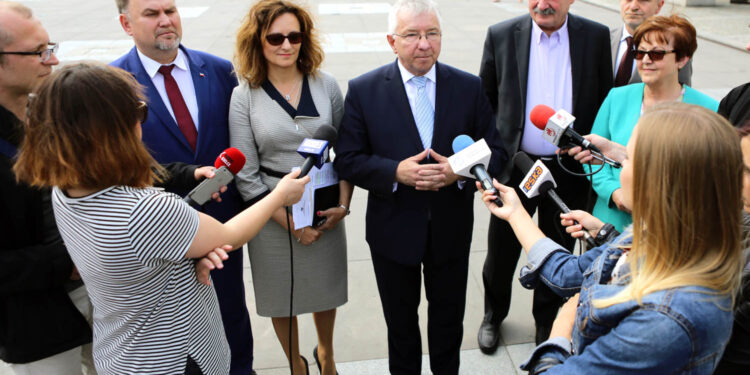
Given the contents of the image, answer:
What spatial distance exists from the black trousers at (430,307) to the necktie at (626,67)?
4.86ft

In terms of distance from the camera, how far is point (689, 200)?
124 cm

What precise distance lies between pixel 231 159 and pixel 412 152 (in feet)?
2.77

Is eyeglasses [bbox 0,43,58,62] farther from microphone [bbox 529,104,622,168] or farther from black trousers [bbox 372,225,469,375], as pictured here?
microphone [bbox 529,104,622,168]

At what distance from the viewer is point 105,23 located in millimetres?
14109

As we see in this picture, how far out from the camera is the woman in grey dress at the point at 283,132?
2.71 metres

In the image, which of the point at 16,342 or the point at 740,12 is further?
the point at 740,12

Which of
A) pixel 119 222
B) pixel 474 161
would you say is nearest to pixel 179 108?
pixel 119 222

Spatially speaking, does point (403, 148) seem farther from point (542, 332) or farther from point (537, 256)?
point (542, 332)

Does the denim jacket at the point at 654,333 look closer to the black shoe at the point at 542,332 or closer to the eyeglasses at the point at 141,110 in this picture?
the eyeglasses at the point at 141,110

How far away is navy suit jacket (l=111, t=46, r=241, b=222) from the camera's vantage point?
2.68 m

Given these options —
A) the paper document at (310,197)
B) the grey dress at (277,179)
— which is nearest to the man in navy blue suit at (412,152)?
the paper document at (310,197)

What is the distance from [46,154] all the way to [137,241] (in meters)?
0.36

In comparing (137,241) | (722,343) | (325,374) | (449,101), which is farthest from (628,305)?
(325,374)

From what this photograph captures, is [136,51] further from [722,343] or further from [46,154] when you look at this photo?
[722,343]
